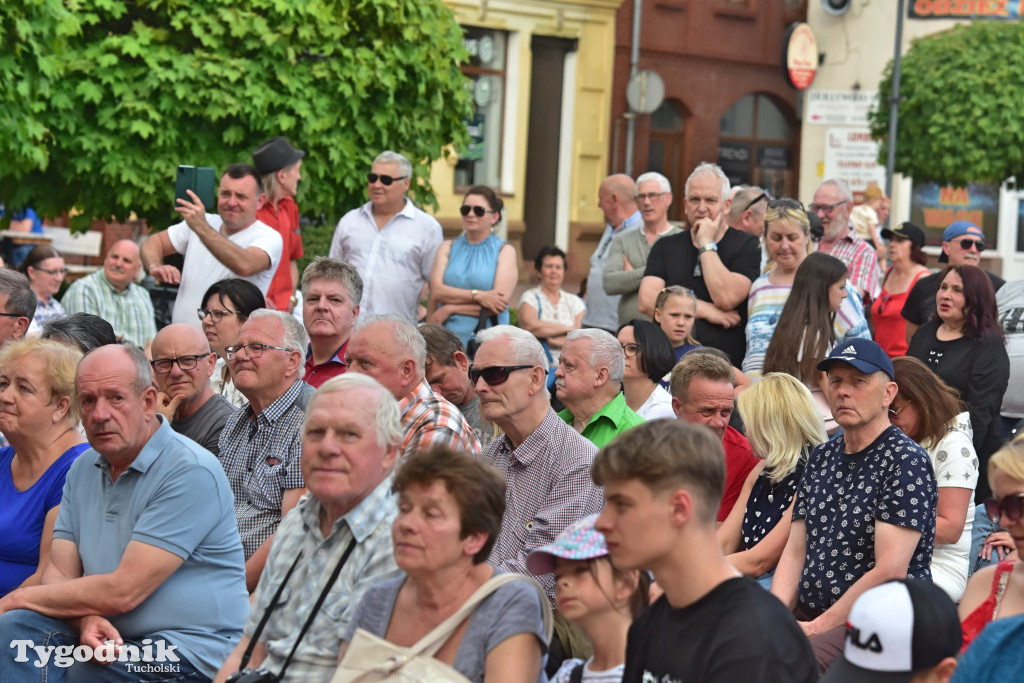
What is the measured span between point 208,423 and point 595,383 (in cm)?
177

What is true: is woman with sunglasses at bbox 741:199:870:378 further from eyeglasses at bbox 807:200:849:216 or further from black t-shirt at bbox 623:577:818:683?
black t-shirt at bbox 623:577:818:683

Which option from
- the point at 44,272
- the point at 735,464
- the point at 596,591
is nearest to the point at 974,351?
the point at 735,464

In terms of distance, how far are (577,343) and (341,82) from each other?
584cm

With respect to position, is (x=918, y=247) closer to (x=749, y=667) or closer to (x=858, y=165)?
(x=749, y=667)

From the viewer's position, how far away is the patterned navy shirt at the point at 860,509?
518 cm

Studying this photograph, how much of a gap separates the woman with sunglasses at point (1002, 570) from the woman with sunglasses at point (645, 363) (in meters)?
2.85

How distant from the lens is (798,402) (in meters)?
5.96

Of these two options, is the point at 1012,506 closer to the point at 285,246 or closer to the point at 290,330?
the point at 290,330

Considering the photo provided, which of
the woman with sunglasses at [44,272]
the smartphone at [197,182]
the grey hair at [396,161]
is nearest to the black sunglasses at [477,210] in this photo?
the grey hair at [396,161]

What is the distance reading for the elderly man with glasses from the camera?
5.67m

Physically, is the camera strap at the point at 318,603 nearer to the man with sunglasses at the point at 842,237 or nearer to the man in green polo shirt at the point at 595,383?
the man in green polo shirt at the point at 595,383

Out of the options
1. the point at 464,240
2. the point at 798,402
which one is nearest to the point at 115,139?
the point at 464,240

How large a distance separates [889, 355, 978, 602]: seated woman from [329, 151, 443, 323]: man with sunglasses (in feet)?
12.8

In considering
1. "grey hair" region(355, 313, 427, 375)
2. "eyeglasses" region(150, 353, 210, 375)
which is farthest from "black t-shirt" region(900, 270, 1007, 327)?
"eyeglasses" region(150, 353, 210, 375)
